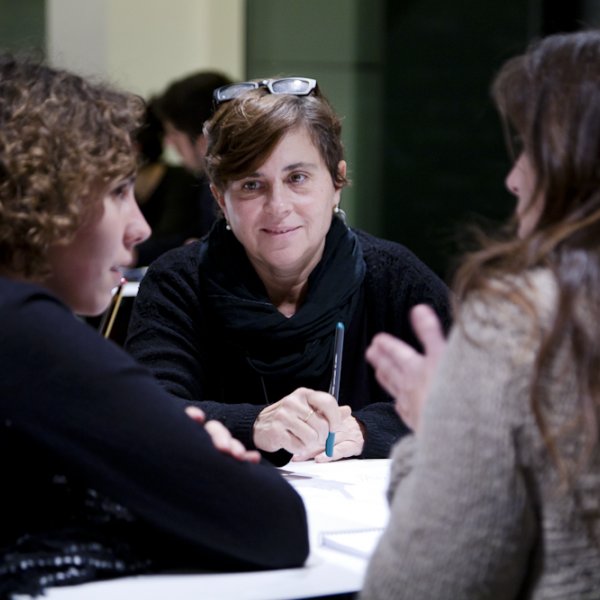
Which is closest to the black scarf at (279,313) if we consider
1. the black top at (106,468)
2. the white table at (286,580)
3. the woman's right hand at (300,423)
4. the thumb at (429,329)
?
the woman's right hand at (300,423)

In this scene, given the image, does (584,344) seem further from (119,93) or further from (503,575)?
(119,93)

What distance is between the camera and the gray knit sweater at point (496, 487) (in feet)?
3.65

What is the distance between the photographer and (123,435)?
144 centimetres

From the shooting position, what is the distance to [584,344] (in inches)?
43.8

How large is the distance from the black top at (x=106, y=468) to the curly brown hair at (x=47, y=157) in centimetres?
8

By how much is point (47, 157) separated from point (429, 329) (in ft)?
1.93

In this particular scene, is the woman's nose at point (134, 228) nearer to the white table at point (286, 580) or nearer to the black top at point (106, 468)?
the black top at point (106, 468)

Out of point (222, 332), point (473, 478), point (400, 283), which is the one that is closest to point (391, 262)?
point (400, 283)

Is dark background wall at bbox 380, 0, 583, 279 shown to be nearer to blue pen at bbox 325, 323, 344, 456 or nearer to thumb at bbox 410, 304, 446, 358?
blue pen at bbox 325, 323, 344, 456

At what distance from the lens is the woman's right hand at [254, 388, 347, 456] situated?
7.09ft

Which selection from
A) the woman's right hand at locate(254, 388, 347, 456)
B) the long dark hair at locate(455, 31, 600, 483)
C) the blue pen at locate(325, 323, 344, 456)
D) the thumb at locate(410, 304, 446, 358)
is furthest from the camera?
the blue pen at locate(325, 323, 344, 456)

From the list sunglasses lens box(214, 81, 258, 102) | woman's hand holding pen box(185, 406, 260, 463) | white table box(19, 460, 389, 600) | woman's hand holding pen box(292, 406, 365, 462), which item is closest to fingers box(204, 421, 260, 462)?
woman's hand holding pen box(185, 406, 260, 463)

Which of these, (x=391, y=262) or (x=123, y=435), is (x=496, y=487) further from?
(x=391, y=262)

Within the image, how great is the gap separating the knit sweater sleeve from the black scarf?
4.59ft
